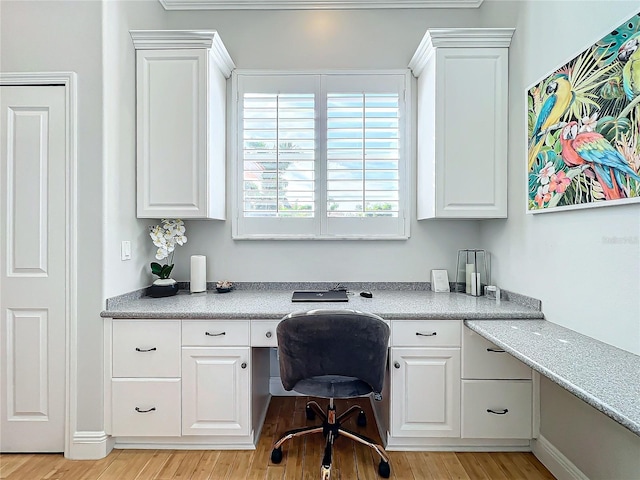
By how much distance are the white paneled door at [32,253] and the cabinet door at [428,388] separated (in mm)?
1925

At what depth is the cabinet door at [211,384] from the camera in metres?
2.09

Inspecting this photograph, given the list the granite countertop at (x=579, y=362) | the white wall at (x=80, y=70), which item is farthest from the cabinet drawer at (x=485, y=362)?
the white wall at (x=80, y=70)

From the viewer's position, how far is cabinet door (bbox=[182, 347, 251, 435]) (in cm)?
209

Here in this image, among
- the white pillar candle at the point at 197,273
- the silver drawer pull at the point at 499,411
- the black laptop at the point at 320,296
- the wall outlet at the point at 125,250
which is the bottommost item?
the silver drawer pull at the point at 499,411

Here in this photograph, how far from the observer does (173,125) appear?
2.38 meters

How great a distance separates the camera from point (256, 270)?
279 centimetres

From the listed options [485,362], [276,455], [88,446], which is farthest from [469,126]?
[88,446]

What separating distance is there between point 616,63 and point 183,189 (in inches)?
90.6

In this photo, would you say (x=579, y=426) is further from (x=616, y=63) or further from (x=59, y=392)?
(x=59, y=392)

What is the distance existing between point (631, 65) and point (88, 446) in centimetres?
317

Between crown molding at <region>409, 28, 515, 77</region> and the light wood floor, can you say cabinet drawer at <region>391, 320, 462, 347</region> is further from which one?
crown molding at <region>409, 28, 515, 77</region>

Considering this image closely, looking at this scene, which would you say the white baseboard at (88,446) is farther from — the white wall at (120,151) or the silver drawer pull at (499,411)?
the silver drawer pull at (499,411)

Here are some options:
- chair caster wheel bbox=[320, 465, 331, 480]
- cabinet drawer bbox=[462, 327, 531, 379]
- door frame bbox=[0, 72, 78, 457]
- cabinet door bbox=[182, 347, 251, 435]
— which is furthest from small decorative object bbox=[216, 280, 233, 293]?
cabinet drawer bbox=[462, 327, 531, 379]

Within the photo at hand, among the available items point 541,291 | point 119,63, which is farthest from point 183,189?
point 541,291
